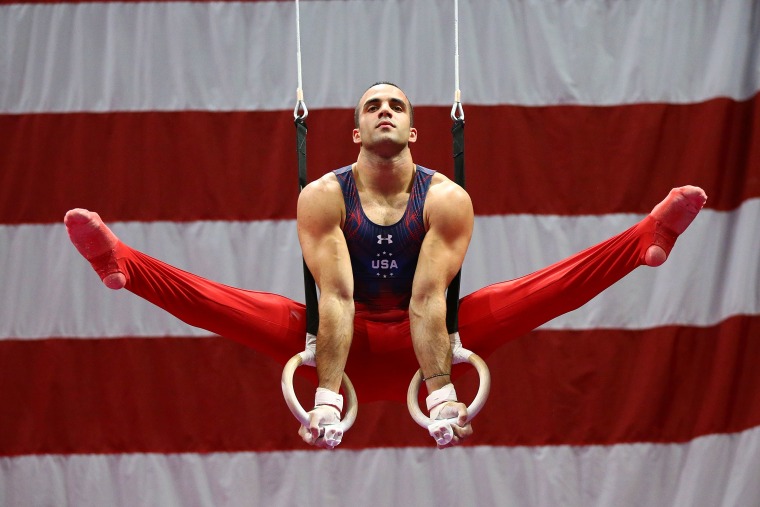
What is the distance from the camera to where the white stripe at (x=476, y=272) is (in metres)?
4.95

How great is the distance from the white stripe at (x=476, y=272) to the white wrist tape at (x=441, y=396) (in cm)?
155

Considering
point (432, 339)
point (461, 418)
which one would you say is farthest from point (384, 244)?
point (461, 418)

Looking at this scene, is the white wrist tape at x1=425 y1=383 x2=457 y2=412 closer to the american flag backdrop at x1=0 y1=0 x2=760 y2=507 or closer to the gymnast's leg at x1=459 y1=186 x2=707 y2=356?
the gymnast's leg at x1=459 y1=186 x2=707 y2=356

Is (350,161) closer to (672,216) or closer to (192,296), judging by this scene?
(192,296)

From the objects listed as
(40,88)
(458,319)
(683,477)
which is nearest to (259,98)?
(40,88)

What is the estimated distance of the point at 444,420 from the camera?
3.32 meters

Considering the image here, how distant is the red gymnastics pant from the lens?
140 inches

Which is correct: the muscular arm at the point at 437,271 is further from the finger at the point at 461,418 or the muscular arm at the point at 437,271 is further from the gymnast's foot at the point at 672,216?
the gymnast's foot at the point at 672,216

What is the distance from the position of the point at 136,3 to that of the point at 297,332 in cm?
220

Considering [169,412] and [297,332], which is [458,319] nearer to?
[297,332]

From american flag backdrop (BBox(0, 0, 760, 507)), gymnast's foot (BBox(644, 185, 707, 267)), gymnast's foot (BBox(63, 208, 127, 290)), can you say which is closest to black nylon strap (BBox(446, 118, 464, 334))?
gymnast's foot (BBox(644, 185, 707, 267))

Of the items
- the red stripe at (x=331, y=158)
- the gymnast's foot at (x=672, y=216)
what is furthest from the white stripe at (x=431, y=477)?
the gymnast's foot at (x=672, y=216)

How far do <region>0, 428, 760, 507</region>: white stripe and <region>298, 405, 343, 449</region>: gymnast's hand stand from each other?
1.61m

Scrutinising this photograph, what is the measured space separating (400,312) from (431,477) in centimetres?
134
